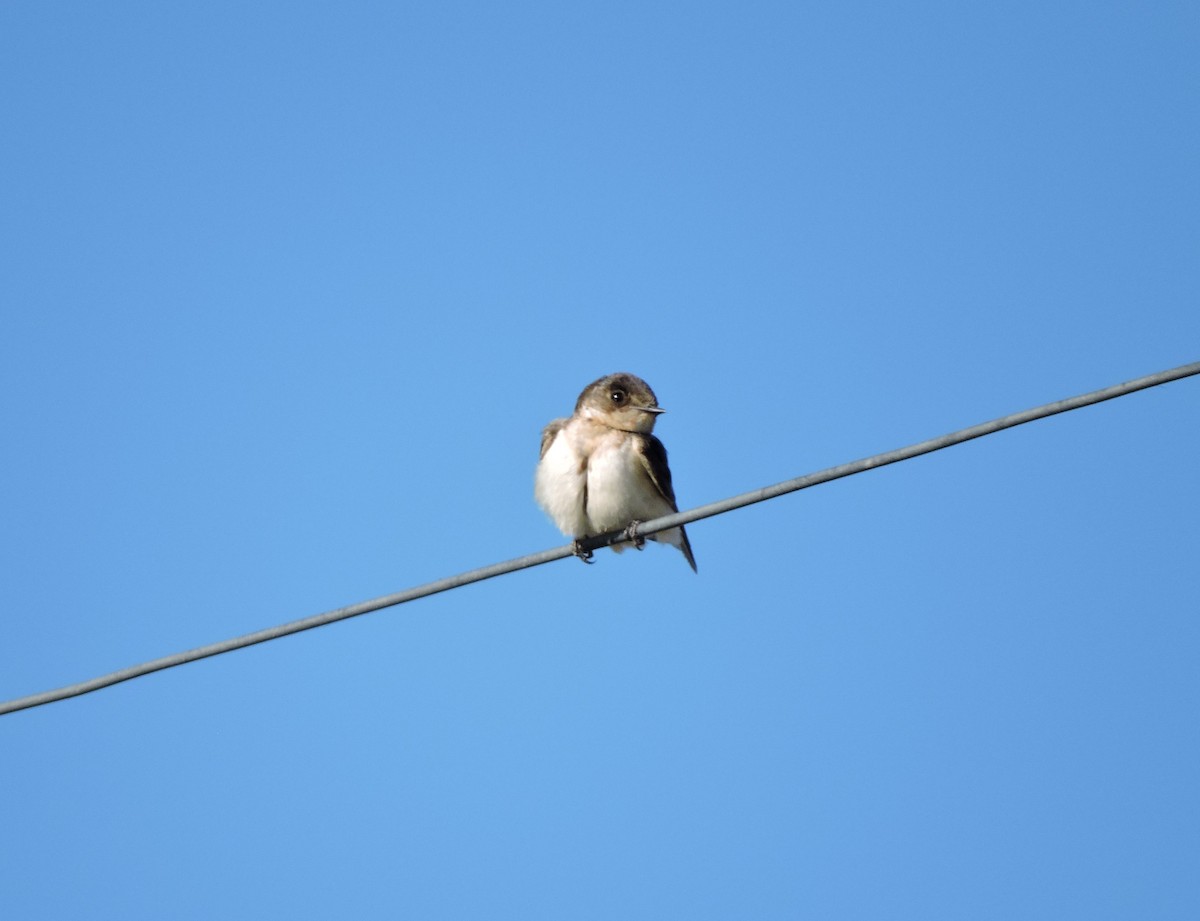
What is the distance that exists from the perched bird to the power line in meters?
3.07

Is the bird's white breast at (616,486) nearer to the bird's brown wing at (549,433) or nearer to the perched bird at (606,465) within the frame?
the perched bird at (606,465)

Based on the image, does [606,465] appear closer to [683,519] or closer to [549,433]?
[549,433]

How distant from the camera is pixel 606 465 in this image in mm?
10961

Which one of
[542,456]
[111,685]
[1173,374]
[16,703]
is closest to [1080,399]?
[1173,374]

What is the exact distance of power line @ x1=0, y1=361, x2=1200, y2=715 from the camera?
673 centimetres

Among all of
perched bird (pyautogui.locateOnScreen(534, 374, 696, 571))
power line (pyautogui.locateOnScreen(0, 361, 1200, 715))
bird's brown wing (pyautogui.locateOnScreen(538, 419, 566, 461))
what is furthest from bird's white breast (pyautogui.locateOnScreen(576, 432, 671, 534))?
power line (pyautogui.locateOnScreen(0, 361, 1200, 715))

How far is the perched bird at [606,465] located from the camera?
11.0m

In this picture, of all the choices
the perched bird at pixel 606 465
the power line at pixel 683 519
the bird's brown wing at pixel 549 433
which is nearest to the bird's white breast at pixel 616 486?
the perched bird at pixel 606 465

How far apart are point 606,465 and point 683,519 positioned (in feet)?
10.5

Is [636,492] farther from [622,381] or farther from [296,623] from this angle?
[296,623]

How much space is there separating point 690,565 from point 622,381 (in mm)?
1773

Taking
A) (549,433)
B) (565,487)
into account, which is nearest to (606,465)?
(565,487)

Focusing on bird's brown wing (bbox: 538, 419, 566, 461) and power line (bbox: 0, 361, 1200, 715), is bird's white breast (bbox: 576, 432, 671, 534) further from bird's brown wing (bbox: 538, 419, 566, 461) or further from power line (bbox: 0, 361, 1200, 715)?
power line (bbox: 0, 361, 1200, 715)

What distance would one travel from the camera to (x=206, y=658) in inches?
282
